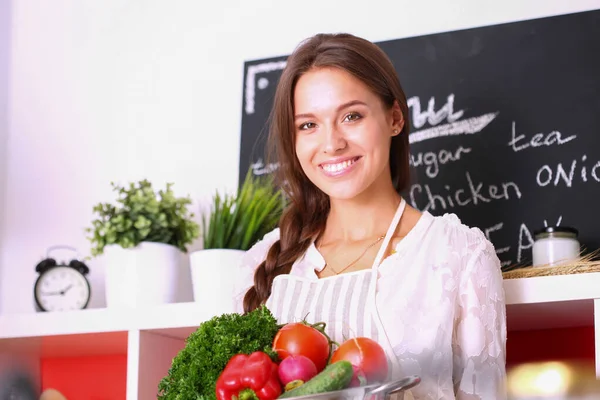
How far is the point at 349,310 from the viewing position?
152cm

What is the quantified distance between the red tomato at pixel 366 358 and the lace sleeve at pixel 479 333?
63 centimetres

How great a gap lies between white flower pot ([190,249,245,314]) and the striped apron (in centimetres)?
22

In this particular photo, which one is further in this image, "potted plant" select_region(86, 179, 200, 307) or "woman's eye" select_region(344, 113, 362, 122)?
"potted plant" select_region(86, 179, 200, 307)

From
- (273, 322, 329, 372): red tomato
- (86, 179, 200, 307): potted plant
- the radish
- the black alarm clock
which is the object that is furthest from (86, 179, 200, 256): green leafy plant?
the radish

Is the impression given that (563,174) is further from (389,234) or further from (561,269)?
(389,234)

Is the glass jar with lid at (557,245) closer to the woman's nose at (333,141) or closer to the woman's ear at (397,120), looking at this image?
the woman's ear at (397,120)

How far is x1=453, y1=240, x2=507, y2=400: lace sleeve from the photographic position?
143 cm

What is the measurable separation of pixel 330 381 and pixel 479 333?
77 cm

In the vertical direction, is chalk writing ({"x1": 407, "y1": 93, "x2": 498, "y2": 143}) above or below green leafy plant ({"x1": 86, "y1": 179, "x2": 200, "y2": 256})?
above

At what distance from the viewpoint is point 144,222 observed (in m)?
1.96

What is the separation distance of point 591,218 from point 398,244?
0.48m

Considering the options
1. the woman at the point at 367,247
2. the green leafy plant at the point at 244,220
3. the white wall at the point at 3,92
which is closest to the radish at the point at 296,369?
the woman at the point at 367,247

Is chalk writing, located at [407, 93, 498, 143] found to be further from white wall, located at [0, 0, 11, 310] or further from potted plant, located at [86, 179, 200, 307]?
white wall, located at [0, 0, 11, 310]

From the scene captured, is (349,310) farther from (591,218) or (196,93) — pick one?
(196,93)
